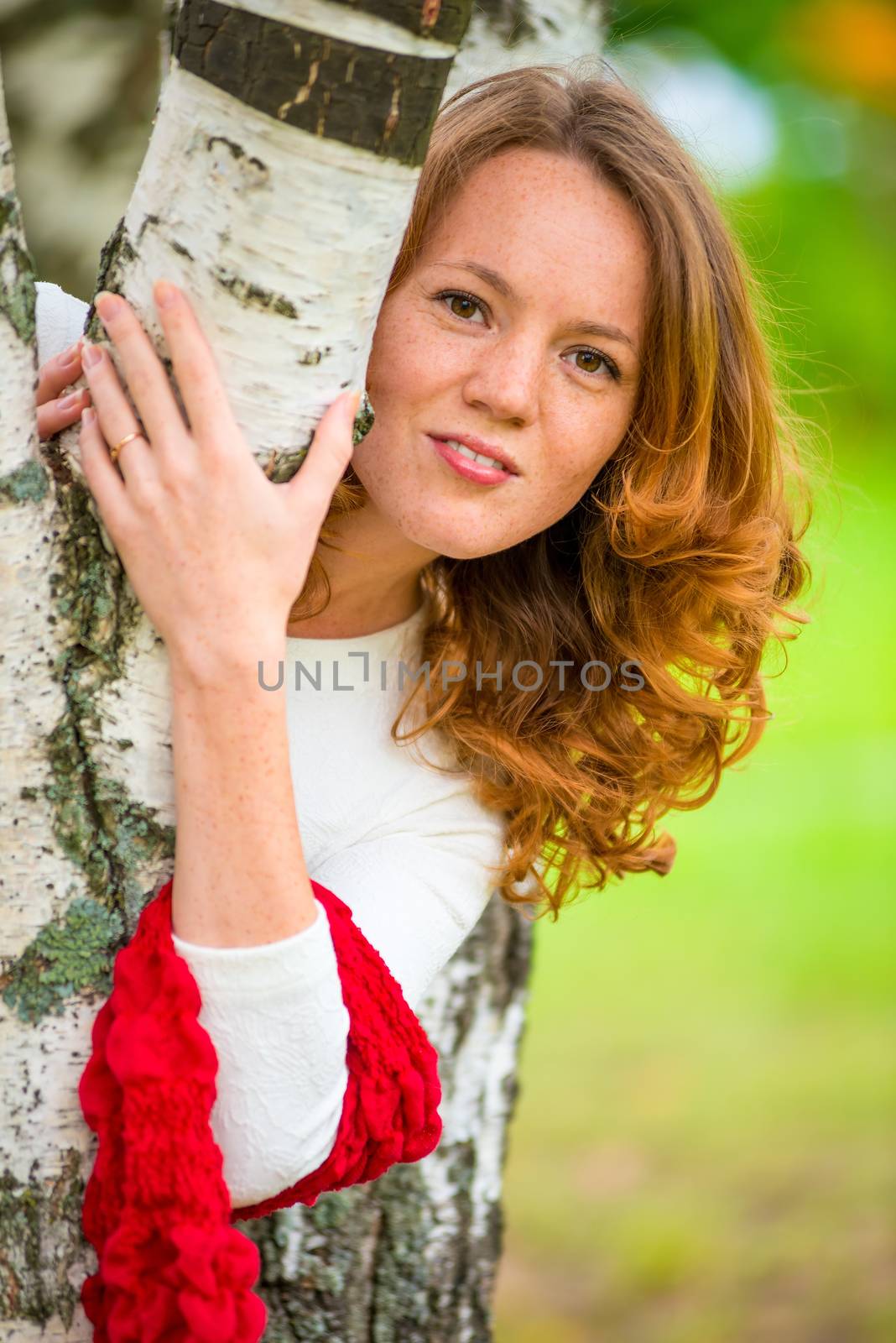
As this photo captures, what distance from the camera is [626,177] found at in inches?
59.2

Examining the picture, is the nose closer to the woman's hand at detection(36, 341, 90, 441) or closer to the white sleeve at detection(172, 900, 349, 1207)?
the woman's hand at detection(36, 341, 90, 441)

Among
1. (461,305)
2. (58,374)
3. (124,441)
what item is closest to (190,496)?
(124,441)

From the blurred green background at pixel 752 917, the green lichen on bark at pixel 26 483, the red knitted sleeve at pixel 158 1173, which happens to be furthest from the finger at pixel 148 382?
the blurred green background at pixel 752 917

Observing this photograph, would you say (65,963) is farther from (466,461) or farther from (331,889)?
(466,461)

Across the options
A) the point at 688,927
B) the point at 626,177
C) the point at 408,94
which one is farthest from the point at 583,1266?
the point at 408,94

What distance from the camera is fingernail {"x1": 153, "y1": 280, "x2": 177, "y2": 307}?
101cm

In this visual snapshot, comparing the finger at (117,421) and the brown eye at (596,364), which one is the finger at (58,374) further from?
the brown eye at (596,364)

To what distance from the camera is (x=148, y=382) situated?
3.40 feet

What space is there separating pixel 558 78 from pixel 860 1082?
4.48 m

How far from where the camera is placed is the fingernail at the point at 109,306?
1051 millimetres

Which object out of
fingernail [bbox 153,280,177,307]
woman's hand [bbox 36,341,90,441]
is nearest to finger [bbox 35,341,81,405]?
woman's hand [bbox 36,341,90,441]

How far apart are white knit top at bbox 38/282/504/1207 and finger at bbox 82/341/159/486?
0.64 ft

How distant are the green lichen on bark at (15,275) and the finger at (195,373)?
114 mm

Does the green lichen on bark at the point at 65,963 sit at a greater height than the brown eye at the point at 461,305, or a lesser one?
lesser
